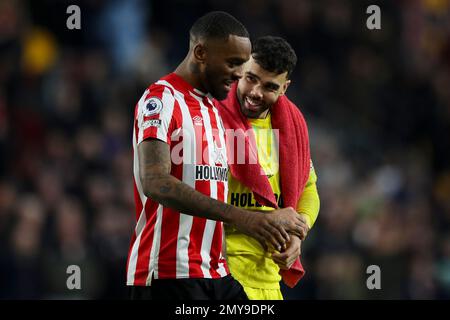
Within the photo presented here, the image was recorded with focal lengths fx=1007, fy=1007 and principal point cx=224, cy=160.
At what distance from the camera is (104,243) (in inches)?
353

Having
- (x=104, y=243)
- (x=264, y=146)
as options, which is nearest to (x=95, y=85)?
(x=104, y=243)

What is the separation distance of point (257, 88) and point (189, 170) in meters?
0.90

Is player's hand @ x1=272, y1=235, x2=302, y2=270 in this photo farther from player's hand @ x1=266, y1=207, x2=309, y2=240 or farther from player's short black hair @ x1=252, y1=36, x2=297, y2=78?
player's short black hair @ x1=252, y1=36, x2=297, y2=78

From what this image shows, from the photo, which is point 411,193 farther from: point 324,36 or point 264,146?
point 264,146

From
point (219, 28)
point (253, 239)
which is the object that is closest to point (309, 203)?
point (253, 239)

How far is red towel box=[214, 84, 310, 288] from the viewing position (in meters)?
5.14

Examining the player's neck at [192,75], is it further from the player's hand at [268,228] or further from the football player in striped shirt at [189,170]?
the player's hand at [268,228]

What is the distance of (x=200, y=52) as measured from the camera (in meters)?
4.64

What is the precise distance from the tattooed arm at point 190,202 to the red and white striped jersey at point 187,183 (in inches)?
5.1

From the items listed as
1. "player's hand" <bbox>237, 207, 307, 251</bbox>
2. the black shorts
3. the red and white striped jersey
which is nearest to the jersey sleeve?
the red and white striped jersey

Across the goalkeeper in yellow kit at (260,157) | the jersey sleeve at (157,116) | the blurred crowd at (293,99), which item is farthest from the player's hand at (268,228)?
the blurred crowd at (293,99)

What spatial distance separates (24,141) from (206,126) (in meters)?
5.83

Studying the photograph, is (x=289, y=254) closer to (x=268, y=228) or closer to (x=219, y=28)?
(x=268, y=228)

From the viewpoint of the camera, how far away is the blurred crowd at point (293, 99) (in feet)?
29.4
